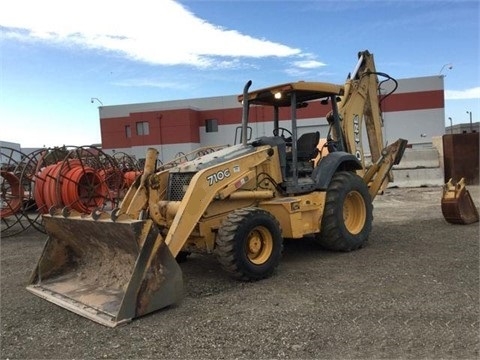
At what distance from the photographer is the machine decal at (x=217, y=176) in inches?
230

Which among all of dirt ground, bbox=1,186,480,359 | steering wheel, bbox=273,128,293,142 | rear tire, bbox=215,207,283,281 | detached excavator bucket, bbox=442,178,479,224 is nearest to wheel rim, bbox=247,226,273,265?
rear tire, bbox=215,207,283,281

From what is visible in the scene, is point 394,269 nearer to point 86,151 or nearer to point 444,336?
point 444,336

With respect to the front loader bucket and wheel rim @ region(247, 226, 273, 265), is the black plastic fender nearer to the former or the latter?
wheel rim @ region(247, 226, 273, 265)

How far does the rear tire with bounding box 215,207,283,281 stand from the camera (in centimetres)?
545

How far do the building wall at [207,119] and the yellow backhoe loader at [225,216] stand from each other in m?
27.1

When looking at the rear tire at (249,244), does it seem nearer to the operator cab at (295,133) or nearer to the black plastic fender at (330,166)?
the operator cab at (295,133)

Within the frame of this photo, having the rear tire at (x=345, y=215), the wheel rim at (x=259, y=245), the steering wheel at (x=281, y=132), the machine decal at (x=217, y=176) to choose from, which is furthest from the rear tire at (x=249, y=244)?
the steering wheel at (x=281, y=132)

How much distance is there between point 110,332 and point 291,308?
1.75 m

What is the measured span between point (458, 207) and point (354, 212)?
8.32 feet

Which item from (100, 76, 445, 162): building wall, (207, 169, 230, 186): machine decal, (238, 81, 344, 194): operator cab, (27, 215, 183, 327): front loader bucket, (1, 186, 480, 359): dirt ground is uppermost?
(100, 76, 445, 162): building wall

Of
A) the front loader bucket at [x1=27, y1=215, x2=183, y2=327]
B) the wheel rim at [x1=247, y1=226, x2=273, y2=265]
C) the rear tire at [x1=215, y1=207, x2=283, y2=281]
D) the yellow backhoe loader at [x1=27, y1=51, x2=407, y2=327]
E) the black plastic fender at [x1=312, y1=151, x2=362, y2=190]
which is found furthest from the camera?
the black plastic fender at [x1=312, y1=151, x2=362, y2=190]

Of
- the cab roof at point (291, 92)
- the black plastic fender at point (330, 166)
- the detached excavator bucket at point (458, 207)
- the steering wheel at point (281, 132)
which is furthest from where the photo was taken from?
the detached excavator bucket at point (458, 207)

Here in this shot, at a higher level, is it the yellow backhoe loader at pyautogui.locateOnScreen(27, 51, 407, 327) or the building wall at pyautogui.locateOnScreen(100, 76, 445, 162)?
the building wall at pyautogui.locateOnScreen(100, 76, 445, 162)

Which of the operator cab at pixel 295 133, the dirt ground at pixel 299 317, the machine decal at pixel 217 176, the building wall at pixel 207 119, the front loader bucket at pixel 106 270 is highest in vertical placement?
the building wall at pixel 207 119
